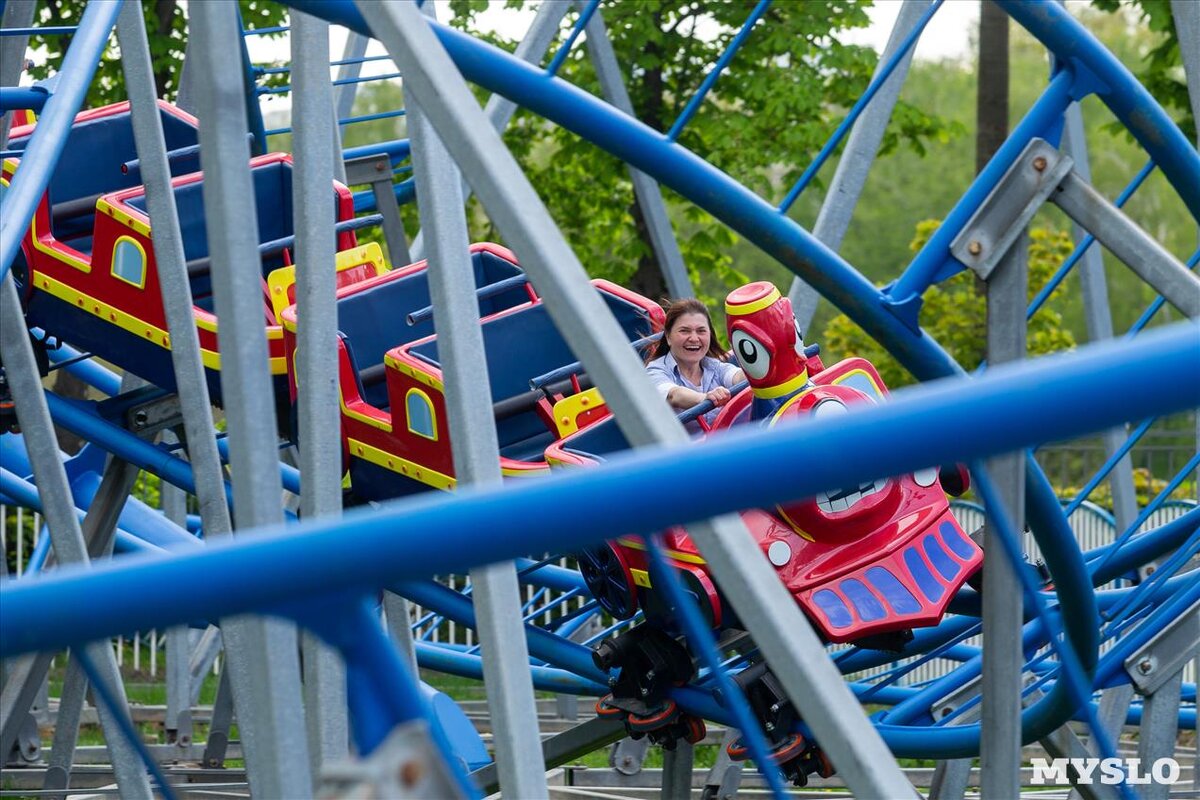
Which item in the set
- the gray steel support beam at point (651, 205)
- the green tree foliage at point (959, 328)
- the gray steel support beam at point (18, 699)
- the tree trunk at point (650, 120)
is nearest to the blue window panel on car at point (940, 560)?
the gray steel support beam at point (18, 699)

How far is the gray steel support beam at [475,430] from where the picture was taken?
258 centimetres

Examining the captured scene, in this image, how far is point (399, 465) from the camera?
5.08 metres

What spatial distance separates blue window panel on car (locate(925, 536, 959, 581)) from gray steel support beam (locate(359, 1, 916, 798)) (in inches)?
91.7

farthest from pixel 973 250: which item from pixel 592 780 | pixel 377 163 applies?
pixel 592 780

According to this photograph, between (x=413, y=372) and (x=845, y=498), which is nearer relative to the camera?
(x=845, y=498)

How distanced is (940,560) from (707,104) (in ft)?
32.1

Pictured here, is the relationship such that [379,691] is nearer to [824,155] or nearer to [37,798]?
[824,155]

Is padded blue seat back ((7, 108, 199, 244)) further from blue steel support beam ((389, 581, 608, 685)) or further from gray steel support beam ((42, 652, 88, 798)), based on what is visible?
blue steel support beam ((389, 581, 608, 685))

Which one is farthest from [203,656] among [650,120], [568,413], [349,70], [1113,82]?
[650,120]

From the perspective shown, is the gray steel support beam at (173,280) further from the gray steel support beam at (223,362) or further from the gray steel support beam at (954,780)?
the gray steel support beam at (954,780)

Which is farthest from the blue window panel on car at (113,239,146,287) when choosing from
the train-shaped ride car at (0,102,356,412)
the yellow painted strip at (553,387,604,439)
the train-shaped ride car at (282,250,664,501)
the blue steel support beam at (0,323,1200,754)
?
the blue steel support beam at (0,323,1200,754)

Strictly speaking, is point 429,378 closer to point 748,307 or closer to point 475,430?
point 748,307

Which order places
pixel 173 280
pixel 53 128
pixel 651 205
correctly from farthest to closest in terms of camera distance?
pixel 651 205 → pixel 173 280 → pixel 53 128

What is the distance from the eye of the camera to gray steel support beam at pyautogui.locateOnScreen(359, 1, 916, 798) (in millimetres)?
1890
